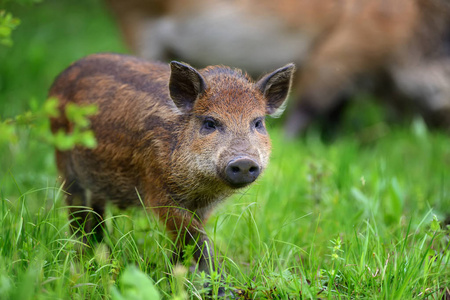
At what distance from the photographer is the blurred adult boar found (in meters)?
7.68

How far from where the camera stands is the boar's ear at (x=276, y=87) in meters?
3.82

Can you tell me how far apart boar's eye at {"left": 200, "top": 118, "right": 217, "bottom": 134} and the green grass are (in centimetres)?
50

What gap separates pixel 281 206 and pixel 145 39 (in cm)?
420

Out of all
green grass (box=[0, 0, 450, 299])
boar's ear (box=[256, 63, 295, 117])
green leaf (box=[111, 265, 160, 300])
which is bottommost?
green grass (box=[0, 0, 450, 299])

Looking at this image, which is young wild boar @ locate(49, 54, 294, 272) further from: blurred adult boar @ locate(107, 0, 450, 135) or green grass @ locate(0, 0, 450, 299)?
blurred adult boar @ locate(107, 0, 450, 135)

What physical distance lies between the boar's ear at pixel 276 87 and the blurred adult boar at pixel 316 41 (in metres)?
4.03

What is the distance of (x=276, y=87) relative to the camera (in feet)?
13.0

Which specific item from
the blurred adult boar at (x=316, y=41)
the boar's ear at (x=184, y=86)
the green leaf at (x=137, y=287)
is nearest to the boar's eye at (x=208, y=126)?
the boar's ear at (x=184, y=86)

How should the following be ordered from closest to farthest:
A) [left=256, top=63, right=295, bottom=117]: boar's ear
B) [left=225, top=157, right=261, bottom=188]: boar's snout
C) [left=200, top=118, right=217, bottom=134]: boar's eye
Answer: [left=225, top=157, right=261, bottom=188]: boar's snout → [left=200, top=118, right=217, bottom=134]: boar's eye → [left=256, top=63, right=295, bottom=117]: boar's ear

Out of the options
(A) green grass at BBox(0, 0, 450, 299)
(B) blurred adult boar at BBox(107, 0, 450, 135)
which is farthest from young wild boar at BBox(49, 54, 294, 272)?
(B) blurred adult boar at BBox(107, 0, 450, 135)

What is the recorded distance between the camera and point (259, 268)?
3.11 m

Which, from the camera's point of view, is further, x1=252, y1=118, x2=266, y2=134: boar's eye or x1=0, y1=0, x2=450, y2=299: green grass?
x1=252, y1=118, x2=266, y2=134: boar's eye

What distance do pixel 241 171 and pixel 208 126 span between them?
475mm

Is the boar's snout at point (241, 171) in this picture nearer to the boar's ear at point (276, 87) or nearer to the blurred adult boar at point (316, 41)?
the boar's ear at point (276, 87)
